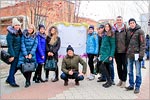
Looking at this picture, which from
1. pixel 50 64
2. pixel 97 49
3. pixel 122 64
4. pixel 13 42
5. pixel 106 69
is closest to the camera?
pixel 13 42

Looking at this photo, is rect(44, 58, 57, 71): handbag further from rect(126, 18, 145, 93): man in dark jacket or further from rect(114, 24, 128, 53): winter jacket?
rect(126, 18, 145, 93): man in dark jacket

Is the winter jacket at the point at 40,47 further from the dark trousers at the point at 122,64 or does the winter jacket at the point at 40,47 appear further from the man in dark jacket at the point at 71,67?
the dark trousers at the point at 122,64

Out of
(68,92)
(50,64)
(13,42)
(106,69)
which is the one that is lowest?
(68,92)

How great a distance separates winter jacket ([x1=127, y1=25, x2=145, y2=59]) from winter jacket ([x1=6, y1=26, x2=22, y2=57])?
315 cm

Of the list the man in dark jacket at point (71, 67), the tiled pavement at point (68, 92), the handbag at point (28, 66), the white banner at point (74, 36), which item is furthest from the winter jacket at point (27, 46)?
the white banner at point (74, 36)

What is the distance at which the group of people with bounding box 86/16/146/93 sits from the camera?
749 cm

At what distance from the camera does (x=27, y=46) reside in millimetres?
8312

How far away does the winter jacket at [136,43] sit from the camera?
289 inches

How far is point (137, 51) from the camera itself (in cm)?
748

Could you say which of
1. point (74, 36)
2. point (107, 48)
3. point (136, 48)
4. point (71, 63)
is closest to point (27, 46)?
point (71, 63)

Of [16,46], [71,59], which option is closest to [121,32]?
[71,59]

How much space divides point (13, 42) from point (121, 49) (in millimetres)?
3091

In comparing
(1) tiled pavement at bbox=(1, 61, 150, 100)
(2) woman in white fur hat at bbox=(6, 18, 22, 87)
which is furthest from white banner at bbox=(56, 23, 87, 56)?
(2) woman in white fur hat at bbox=(6, 18, 22, 87)

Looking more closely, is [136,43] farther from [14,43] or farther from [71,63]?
[14,43]
